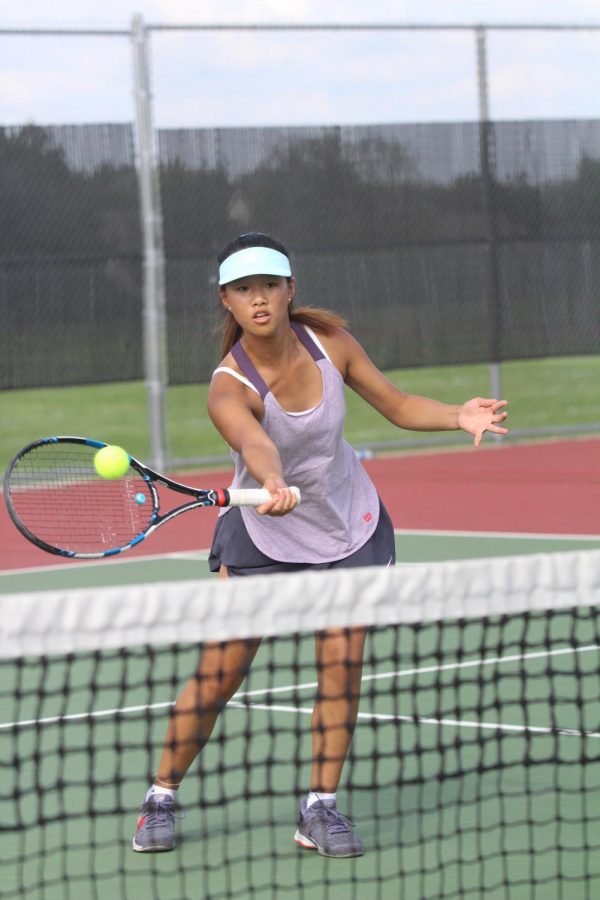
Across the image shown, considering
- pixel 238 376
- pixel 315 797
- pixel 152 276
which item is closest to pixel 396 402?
pixel 238 376

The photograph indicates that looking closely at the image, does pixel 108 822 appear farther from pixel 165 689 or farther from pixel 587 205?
pixel 587 205

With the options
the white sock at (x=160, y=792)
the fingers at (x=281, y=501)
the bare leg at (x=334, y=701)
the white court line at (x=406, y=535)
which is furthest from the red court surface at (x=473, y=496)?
the fingers at (x=281, y=501)

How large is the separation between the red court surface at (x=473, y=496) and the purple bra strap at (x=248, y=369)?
4974 millimetres

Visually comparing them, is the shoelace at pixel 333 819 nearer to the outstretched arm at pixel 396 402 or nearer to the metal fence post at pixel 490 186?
the outstretched arm at pixel 396 402

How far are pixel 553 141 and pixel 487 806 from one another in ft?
33.9

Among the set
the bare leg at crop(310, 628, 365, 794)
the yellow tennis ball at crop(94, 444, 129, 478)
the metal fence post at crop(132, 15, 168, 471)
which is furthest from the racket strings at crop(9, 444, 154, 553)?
the metal fence post at crop(132, 15, 168, 471)

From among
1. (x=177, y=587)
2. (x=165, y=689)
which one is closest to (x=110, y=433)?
(x=165, y=689)

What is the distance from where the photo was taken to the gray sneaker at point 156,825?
433cm

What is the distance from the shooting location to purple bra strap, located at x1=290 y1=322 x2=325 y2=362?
4.47 m

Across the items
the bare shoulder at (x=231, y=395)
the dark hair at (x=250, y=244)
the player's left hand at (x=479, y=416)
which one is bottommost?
the player's left hand at (x=479, y=416)

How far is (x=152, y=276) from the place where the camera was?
491 inches

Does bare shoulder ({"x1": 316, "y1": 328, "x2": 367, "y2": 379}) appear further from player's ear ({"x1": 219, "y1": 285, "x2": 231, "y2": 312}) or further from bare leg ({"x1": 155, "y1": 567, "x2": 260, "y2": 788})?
bare leg ({"x1": 155, "y1": 567, "x2": 260, "y2": 788})

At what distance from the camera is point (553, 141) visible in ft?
46.9

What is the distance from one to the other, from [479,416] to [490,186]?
9.84 metres
